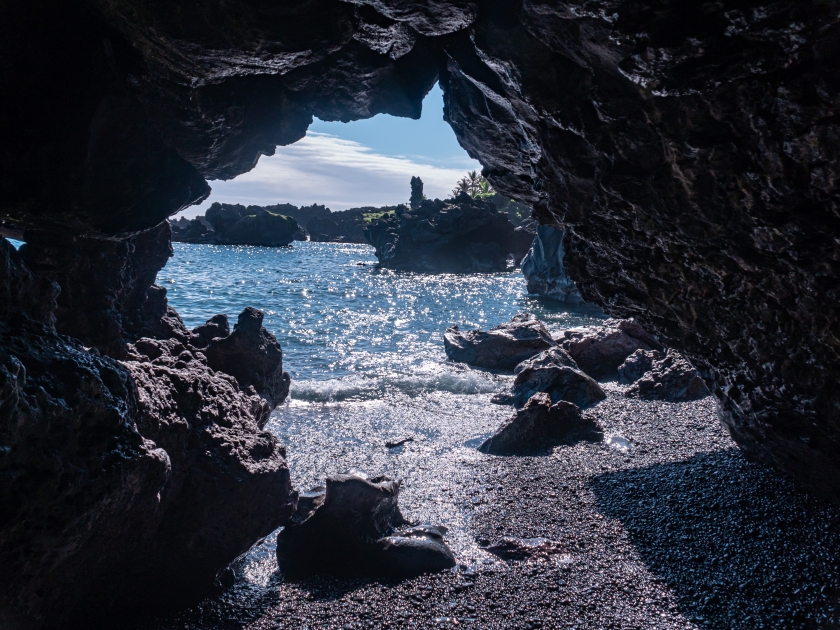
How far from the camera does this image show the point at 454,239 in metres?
69.2

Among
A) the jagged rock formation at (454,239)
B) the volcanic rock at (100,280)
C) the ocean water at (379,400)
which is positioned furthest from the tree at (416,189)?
the volcanic rock at (100,280)

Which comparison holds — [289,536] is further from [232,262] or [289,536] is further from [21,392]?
[232,262]

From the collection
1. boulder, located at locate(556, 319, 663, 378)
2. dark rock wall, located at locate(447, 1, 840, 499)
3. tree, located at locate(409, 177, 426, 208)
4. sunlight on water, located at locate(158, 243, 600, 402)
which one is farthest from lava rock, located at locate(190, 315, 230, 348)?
tree, located at locate(409, 177, 426, 208)

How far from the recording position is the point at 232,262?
73.3 meters

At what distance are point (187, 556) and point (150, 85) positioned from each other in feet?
14.4

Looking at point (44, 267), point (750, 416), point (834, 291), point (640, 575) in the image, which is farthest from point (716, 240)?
point (44, 267)

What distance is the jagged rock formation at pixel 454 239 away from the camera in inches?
2665

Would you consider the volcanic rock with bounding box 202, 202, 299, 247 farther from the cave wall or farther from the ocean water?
the cave wall

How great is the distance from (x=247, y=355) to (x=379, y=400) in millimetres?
5257

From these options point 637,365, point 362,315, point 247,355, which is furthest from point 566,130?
point 362,315

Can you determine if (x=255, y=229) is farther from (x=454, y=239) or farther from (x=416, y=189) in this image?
(x=454, y=239)

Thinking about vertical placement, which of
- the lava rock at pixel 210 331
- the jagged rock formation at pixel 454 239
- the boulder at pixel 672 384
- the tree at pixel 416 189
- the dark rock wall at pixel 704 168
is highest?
the tree at pixel 416 189

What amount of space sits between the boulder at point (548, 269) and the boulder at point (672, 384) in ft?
81.7

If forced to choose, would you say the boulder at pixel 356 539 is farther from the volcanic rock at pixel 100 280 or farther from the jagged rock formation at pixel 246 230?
the jagged rock formation at pixel 246 230
